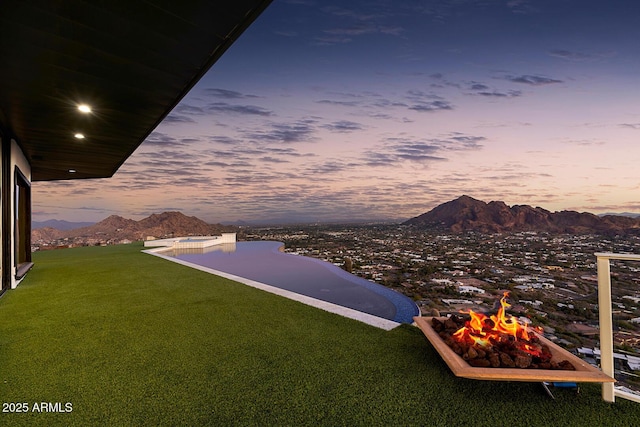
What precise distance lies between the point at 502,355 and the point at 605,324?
2.31 ft

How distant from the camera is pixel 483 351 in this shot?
1963 mm

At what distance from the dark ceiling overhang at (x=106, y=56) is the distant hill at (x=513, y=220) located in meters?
10.9

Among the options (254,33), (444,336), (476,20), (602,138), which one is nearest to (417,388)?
(444,336)

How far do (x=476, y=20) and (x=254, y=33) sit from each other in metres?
6.09

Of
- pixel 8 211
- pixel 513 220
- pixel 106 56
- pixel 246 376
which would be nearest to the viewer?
pixel 246 376

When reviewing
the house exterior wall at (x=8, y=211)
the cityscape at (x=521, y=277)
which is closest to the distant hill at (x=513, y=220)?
the cityscape at (x=521, y=277)

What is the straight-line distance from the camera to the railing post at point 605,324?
1.82m

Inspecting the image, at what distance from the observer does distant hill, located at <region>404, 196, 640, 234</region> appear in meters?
9.54

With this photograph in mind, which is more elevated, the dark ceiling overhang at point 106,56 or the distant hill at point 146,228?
the dark ceiling overhang at point 106,56

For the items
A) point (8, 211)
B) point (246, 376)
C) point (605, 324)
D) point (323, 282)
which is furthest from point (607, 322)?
point (8, 211)

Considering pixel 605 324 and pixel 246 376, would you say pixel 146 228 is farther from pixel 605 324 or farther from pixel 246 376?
pixel 605 324

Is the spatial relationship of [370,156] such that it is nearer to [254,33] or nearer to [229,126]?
[229,126]

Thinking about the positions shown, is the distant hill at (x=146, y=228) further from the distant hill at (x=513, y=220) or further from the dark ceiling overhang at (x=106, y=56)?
the distant hill at (x=513, y=220)

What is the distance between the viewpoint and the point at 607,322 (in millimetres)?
1892
